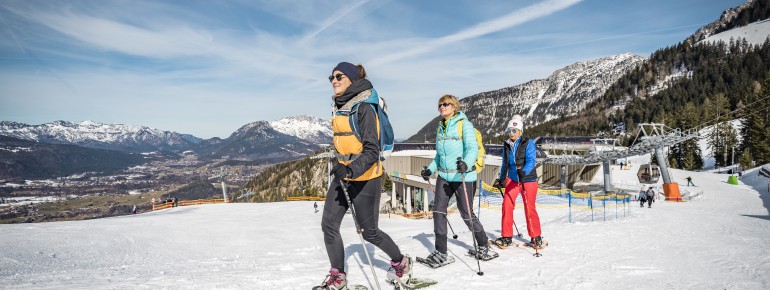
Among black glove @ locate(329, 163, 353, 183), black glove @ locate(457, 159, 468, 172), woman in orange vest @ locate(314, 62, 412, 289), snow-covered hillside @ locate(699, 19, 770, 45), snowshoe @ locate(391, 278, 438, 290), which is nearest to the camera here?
black glove @ locate(329, 163, 353, 183)

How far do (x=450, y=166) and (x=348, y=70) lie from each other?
208 centimetres

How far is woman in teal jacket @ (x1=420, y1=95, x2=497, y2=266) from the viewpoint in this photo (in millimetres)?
5195

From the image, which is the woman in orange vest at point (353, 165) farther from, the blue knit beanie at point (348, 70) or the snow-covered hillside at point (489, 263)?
the snow-covered hillside at point (489, 263)

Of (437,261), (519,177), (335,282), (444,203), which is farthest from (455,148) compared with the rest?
(335,282)

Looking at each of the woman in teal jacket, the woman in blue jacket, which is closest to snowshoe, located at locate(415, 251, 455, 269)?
the woman in teal jacket

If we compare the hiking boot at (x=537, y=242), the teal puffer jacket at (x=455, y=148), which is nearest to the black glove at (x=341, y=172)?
the teal puffer jacket at (x=455, y=148)

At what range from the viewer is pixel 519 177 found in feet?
19.7

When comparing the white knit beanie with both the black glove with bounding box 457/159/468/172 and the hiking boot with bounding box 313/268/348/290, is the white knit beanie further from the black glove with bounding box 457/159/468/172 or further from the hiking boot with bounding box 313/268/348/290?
the hiking boot with bounding box 313/268/348/290

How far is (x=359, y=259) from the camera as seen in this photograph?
604cm

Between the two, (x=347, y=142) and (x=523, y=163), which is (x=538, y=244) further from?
Answer: (x=347, y=142)

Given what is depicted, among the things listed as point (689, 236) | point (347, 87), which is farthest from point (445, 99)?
point (689, 236)

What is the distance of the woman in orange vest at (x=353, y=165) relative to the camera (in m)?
3.75

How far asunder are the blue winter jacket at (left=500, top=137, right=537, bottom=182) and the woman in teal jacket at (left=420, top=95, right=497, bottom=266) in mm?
1073

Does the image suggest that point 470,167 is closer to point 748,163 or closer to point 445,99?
point 445,99
